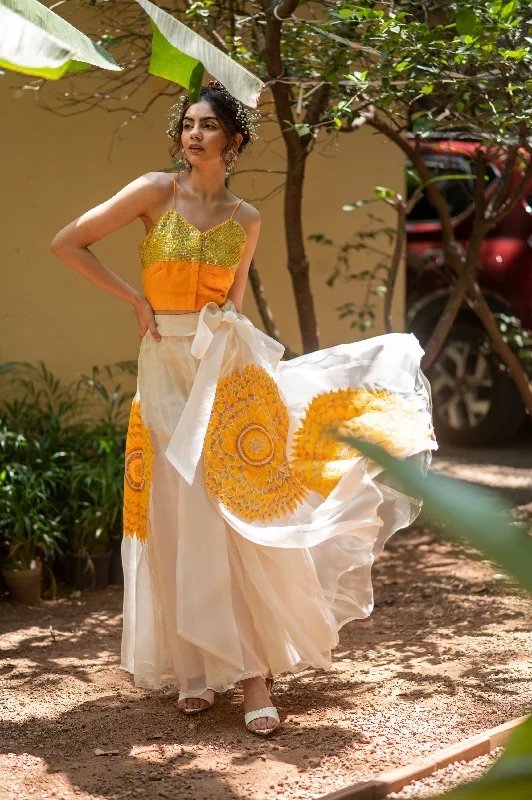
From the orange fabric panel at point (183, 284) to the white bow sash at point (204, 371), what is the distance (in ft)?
0.16

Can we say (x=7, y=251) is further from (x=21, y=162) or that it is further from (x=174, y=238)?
(x=174, y=238)

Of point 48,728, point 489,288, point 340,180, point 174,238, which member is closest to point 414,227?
point 489,288

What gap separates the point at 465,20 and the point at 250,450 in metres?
1.84

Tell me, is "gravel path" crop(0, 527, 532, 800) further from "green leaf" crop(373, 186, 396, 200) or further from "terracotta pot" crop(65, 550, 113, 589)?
"green leaf" crop(373, 186, 396, 200)

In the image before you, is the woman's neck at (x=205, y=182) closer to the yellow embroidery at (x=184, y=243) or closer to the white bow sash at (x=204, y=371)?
the yellow embroidery at (x=184, y=243)

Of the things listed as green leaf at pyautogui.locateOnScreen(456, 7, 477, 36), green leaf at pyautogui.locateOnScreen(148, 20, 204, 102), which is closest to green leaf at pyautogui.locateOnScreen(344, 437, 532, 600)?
green leaf at pyautogui.locateOnScreen(148, 20, 204, 102)

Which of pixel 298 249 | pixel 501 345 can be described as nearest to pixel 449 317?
pixel 501 345

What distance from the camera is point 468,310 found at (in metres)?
8.32

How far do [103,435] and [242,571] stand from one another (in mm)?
2232

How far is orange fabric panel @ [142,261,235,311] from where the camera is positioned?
11.2 ft

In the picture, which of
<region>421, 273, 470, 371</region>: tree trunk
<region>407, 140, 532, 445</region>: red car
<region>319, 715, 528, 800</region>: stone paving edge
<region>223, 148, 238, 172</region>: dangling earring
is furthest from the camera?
<region>407, 140, 532, 445</region>: red car

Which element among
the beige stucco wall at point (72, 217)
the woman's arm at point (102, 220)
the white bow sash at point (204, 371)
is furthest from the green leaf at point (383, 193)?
the woman's arm at point (102, 220)

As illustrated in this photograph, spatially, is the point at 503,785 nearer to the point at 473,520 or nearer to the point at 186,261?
the point at 473,520

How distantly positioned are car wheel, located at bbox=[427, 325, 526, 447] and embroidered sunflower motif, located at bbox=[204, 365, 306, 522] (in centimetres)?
468
